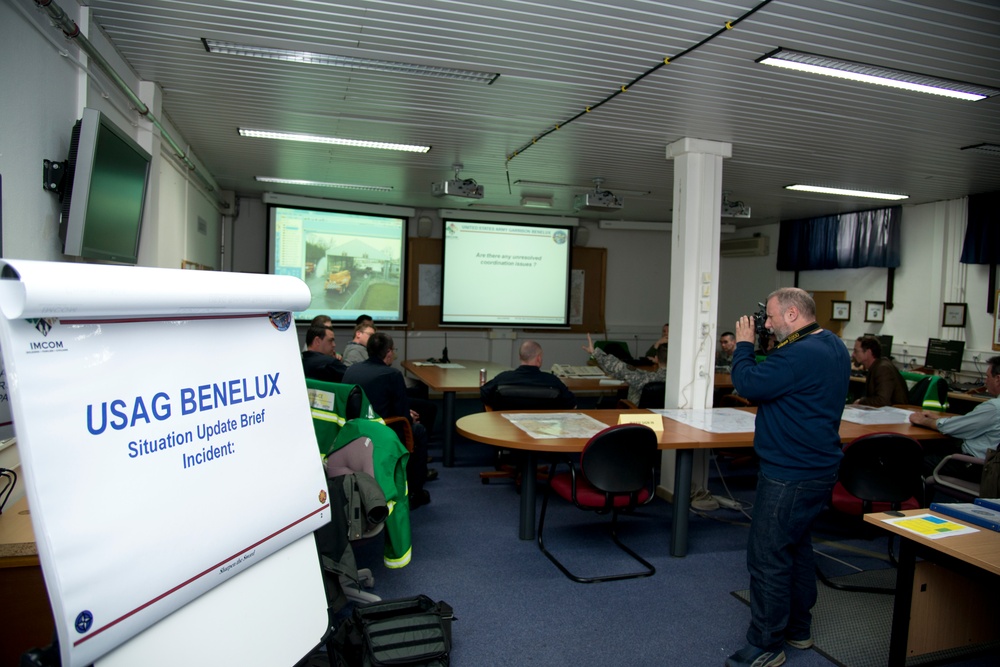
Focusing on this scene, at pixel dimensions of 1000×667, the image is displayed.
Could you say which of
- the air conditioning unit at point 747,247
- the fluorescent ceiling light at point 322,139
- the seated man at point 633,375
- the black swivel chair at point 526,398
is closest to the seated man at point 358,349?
the black swivel chair at point 526,398

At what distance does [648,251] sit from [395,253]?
441 cm

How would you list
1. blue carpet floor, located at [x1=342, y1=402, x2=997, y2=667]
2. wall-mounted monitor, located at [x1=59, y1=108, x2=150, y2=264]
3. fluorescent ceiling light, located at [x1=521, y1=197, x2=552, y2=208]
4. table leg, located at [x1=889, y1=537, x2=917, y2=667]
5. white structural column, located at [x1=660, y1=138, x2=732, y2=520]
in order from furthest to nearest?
fluorescent ceiling light, located at [x1=521, y1=197, x2=552, y2=208], white structural column, located at [x1=660, y1=138, x2=732, y2=520], blue carpet floor, located at [x1=342, y1=402, x2=997, y2=667], wall-mounted monitor, located at [x1=59, y1=108, x2=150, y2=264], table leg, located at [x1=889, y1=537, x2=917, y2=667]

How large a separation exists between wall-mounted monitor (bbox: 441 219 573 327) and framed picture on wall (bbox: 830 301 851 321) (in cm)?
373

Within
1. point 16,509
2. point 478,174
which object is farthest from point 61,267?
point 478,174

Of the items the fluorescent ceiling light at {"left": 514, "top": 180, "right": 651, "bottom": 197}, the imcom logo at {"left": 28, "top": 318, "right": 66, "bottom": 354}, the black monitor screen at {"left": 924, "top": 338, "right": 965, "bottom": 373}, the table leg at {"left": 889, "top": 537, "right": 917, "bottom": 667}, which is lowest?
the table leg at {"left": 889, "top": 537, "right": 917, "bottom": 667}

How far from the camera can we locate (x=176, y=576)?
4.62ft

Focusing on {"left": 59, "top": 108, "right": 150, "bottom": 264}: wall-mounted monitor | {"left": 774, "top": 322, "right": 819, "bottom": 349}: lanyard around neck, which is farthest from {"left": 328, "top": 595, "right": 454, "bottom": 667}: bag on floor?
{"left": 59, "top": 108, "right": 150, "bottom": 264}: wall-mounted monitor

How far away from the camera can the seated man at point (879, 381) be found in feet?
17.5

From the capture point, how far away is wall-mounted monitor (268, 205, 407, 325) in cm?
840

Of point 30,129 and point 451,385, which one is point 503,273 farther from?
point 30,129

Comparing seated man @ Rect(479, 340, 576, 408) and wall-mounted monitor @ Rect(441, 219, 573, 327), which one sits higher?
wall-mounted monitor @ Rect(441, 219, 573, 327)

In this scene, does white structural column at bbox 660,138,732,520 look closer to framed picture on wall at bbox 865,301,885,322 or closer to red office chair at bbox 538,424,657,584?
red office chair at bbox 538,424,657,584

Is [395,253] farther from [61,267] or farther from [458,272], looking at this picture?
[61,267]

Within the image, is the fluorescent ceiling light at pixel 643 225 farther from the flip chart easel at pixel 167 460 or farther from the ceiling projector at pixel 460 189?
the flip chart easel at pixel 167 460
